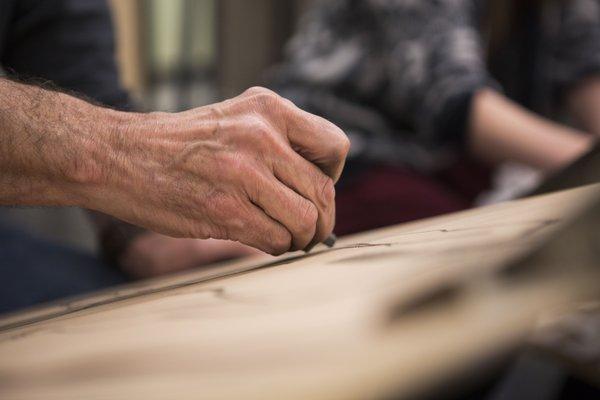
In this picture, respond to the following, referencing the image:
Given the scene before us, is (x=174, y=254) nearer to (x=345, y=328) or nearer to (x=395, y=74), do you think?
(x=395, y=74)

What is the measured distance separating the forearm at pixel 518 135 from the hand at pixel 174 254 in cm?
45

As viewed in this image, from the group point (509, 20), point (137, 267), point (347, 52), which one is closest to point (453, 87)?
point (347, 52)

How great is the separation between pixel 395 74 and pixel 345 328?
895mm

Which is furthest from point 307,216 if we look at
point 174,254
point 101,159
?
point 174,254

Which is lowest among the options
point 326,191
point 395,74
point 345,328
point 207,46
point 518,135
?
point 345,328

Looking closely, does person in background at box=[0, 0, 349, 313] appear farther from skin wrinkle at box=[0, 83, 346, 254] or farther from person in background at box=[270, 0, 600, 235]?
person in background at box=[270, 0, 600, 235]

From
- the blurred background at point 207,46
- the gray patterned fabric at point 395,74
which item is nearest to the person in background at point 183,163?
the gray patterned fabric at point 395,74

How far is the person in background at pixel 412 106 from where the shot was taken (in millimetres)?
1002

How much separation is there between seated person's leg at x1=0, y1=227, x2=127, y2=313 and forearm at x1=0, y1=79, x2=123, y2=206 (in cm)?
37

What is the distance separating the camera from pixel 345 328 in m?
0.23

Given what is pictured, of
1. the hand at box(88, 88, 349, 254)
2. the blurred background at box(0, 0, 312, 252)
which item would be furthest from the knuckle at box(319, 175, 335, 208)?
the blurred background at box(0, 0, 312, 252)

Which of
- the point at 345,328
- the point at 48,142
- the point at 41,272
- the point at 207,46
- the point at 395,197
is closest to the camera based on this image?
the point at 345,328

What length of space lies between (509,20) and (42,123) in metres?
1.04

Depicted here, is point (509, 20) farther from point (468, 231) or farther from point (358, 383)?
point (358, 383)
